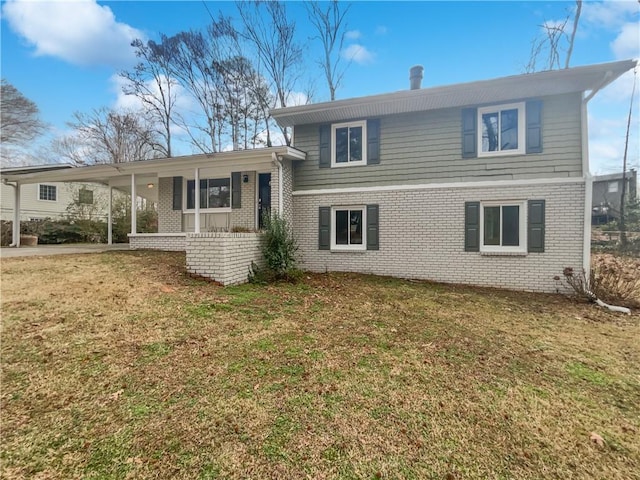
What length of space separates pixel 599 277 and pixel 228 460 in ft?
26.8

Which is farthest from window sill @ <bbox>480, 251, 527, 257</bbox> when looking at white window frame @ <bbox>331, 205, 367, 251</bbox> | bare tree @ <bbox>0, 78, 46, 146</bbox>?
bare tree @ <bbox>0, 78, 46, 146</bbox>

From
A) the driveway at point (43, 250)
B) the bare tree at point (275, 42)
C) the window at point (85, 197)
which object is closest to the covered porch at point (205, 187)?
the driveway at point (43, 250)

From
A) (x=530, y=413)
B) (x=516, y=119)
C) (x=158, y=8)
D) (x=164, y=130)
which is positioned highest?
(x=158, y=8)

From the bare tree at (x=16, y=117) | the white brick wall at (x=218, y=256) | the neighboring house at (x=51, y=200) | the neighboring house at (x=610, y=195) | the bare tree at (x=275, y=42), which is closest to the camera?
the white brick wall at (x=218, y=256)

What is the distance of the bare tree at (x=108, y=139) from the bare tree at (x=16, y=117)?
1555 mm

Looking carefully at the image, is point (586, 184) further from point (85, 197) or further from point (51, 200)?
point (51, 200)

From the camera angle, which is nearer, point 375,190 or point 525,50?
point 375,190

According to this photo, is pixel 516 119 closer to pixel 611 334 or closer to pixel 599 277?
pixel 599 277

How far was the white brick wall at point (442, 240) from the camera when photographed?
23.4ft

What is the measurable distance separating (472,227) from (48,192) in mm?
25880

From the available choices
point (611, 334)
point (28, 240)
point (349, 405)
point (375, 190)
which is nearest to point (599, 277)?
point (611, 334)

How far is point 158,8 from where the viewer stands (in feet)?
40.1

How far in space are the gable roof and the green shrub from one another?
11.1 feet

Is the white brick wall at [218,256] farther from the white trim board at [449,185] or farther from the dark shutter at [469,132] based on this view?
the dark shutter at [469,132]
